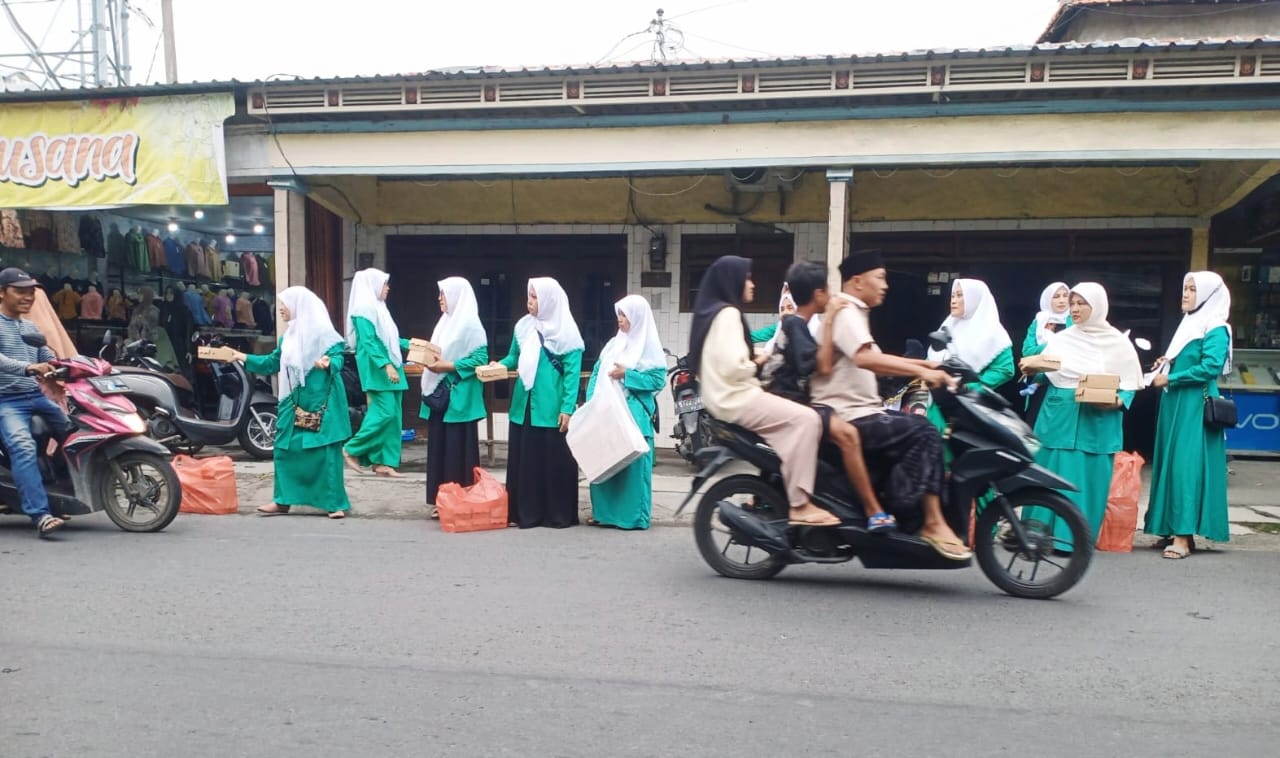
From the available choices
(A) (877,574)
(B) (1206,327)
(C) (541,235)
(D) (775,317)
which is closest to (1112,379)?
(B) (1206,327)

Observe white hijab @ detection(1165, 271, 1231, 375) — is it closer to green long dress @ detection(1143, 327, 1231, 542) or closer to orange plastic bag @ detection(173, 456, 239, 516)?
green long dress @ detection(1143, 327, 1231, 542)

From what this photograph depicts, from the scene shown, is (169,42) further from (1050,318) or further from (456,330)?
(1050,318)

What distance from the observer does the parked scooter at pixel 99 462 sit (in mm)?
6121

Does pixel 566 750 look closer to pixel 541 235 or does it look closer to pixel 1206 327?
pixel 1206 327

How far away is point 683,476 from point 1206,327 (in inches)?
187

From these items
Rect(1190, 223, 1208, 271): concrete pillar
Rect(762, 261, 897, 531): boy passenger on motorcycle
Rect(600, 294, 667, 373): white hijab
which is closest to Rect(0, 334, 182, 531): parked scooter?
Rect(600, 294, 667, 373): white hijab

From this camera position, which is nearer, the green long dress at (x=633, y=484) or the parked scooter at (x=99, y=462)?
the parked scooter at (x=99, y=462)

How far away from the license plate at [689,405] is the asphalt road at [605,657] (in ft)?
11.7

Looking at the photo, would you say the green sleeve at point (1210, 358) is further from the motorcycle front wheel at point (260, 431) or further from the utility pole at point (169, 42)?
the utility pole at point (169, 42)

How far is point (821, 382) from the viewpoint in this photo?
4.89 m

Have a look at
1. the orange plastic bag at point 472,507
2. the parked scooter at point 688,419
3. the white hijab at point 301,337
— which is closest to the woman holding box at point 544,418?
the orange plastic bag at point 472,507

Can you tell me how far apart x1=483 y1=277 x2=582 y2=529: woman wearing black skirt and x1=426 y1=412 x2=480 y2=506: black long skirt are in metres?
0.44

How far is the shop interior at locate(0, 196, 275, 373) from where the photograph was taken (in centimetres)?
1205

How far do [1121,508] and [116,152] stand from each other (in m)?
9.68
